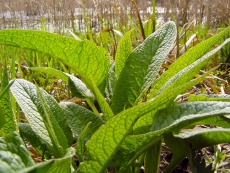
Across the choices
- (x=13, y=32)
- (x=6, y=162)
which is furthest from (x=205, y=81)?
(x=6, y=162)

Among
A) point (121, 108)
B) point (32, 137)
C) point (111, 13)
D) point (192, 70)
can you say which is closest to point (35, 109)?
point (32, 137)

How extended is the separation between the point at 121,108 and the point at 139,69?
0.09 metres

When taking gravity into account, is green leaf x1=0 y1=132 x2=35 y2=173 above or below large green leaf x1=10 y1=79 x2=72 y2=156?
above

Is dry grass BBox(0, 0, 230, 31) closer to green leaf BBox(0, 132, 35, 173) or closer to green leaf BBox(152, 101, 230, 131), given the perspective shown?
green leaf BBox(152, 101, 230, 131)

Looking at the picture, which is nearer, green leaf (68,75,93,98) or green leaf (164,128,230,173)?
green leaf (164,128,230,173)

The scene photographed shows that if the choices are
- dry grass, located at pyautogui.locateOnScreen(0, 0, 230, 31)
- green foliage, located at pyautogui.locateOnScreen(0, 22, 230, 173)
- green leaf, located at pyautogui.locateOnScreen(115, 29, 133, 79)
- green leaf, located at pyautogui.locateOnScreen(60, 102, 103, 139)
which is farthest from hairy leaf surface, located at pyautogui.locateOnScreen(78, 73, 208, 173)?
dry grass, located at pyautogui.locateOnScreen(0, 0, 230, 31)

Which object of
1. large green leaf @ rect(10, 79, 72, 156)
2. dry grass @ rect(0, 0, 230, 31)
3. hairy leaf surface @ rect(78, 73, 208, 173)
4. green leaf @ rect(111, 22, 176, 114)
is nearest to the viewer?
hairy leaf surface @ rect(78, 73, 208, 173)

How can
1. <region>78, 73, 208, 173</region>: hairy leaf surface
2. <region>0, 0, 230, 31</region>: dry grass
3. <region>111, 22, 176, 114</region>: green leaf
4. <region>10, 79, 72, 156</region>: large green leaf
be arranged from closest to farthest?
1. <region>78, 73, 208, 173</region>: hairy leaf surface
2. <region>10, 79, 72, 156</region>: large green leaf
3. <region>111, 22, 176, 114</region>: green leaf
4. <region>0, 0, 230, 31</region>: dry grass

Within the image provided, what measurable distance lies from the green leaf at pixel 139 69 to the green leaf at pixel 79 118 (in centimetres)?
6

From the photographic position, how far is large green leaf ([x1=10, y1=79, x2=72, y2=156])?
620 mm

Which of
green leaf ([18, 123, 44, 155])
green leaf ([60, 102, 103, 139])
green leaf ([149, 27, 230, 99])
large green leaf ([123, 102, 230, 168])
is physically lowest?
green leaf ([18, 123, 44, 155])

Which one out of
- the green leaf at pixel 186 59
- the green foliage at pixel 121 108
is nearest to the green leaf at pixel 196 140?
the green foliage at pixel 121 108

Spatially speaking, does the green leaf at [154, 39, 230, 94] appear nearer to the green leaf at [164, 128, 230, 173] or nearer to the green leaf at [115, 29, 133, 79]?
the green leaf at [164, 128, 230, 173]

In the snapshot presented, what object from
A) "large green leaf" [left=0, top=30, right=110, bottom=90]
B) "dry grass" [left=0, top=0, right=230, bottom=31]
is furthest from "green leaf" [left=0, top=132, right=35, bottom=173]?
"dry grass" [left=0, top=0, right=230, bottom=31]
